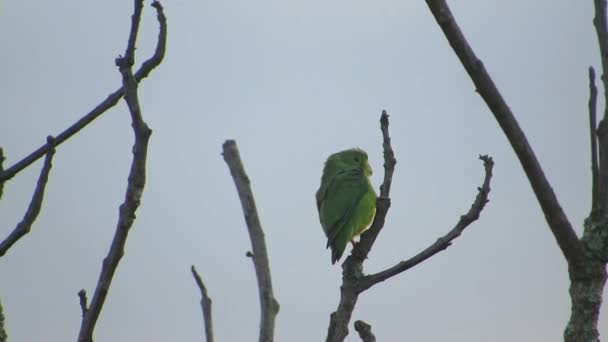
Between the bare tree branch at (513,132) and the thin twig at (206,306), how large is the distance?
115 cm

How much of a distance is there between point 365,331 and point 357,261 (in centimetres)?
54

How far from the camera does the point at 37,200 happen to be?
298 cm

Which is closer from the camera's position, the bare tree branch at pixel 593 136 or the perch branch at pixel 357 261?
the perch branch at pixel 357 261

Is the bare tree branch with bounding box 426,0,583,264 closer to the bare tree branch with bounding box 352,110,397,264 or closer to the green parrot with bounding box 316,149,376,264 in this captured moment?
the bare tree branch with bounding box 352,110,397,264

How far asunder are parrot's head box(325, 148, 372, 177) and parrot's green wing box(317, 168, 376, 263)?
2.20 feet

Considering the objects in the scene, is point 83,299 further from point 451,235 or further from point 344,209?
point 344,209

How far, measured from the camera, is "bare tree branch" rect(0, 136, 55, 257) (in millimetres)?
2873

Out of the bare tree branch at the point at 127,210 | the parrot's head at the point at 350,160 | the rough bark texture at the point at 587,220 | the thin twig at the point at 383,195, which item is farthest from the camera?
the parrot's head at the point at 350,160

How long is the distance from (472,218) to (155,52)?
161 cm

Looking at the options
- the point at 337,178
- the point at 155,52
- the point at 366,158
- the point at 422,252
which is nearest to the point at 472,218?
the point at 422,252

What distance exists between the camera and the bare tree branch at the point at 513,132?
2908mm

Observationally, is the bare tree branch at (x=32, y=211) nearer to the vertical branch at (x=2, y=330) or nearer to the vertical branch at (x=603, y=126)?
the vertical branch at (x=2, y=330)

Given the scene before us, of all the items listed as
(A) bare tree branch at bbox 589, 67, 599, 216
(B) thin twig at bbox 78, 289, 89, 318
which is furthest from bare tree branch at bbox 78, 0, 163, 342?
(A) bare tree branch at bbox 589, 67, 599, 216

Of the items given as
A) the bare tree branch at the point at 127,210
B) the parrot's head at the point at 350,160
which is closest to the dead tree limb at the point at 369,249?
the bare tree branch at the point at 127,210
